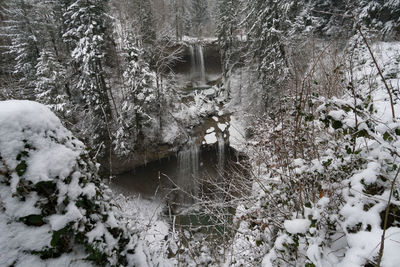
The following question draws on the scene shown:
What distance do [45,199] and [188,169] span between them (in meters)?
11.8

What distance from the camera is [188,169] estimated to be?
1310 cm

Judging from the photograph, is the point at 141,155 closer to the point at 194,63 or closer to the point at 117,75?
the point at 117,75

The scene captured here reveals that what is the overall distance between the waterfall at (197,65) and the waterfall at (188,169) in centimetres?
1221

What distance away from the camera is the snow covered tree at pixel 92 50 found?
1027cm

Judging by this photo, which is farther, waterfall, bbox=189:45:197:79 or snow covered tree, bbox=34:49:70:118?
waterfall, bbox=189:45:197:79

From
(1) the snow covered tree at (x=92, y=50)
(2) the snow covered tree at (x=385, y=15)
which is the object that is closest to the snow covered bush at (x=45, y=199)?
(1) the snow covered tree at (x=92, y=50)

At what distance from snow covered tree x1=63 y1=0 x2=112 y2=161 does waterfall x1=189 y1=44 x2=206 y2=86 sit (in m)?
13.4

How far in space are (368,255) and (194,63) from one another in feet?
86.0

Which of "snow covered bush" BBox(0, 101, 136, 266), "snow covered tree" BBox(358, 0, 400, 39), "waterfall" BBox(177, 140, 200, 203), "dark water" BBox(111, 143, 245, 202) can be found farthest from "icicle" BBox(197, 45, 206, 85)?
"snow covered bush" BBox(0, 101, 136, 266)

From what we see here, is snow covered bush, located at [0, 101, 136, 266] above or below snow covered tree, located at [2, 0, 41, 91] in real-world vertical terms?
below

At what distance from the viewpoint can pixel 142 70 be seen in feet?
38.3

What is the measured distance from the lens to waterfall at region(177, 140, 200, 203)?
39.8 ft

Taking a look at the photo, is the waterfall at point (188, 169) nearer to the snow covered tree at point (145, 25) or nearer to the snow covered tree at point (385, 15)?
the snow covered tree at point (145, 25)

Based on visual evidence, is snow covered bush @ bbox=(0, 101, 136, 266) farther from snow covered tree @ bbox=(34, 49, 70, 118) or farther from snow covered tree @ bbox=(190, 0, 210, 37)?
snow covered tree @ bbox=(190, 0, 210, 37)
